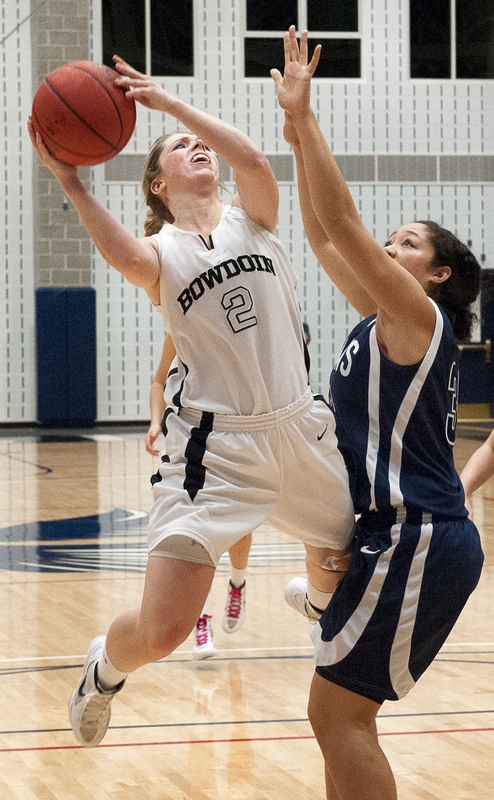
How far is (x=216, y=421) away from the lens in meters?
2.85

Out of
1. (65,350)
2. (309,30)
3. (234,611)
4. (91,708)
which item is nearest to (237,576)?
(234,611)

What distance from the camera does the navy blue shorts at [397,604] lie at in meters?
2.40

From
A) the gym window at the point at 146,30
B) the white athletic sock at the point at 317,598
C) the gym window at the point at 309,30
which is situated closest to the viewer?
the white athletic sock at the point at 317,598

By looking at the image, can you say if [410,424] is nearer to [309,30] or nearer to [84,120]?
[84,120]

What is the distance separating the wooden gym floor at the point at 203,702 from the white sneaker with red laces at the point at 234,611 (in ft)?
0.35

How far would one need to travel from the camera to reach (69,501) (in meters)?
8.83

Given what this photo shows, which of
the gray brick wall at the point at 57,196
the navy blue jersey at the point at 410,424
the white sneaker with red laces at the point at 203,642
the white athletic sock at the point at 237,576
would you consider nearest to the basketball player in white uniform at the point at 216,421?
the navy blue jersey at the point at 410,424

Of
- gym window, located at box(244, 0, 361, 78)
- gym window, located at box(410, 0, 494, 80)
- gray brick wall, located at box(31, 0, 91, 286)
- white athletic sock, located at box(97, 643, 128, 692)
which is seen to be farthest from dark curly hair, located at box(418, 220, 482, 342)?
gym window, located at box(410, 0, 494, 80)

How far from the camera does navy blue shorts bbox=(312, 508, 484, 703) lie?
7.88 feet

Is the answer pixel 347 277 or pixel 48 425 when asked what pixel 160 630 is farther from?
pixel 48 425

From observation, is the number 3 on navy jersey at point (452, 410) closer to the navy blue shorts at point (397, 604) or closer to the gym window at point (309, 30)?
the navy blue shorts at point (397, 604)

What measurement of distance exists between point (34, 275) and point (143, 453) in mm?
4108

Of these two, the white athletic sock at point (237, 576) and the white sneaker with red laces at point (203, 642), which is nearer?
the white sneaker with red laces at point (203, 642)

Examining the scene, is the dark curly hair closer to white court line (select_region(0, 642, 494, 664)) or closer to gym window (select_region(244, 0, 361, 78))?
white court line (select_region(0, 642, 494, 664))
